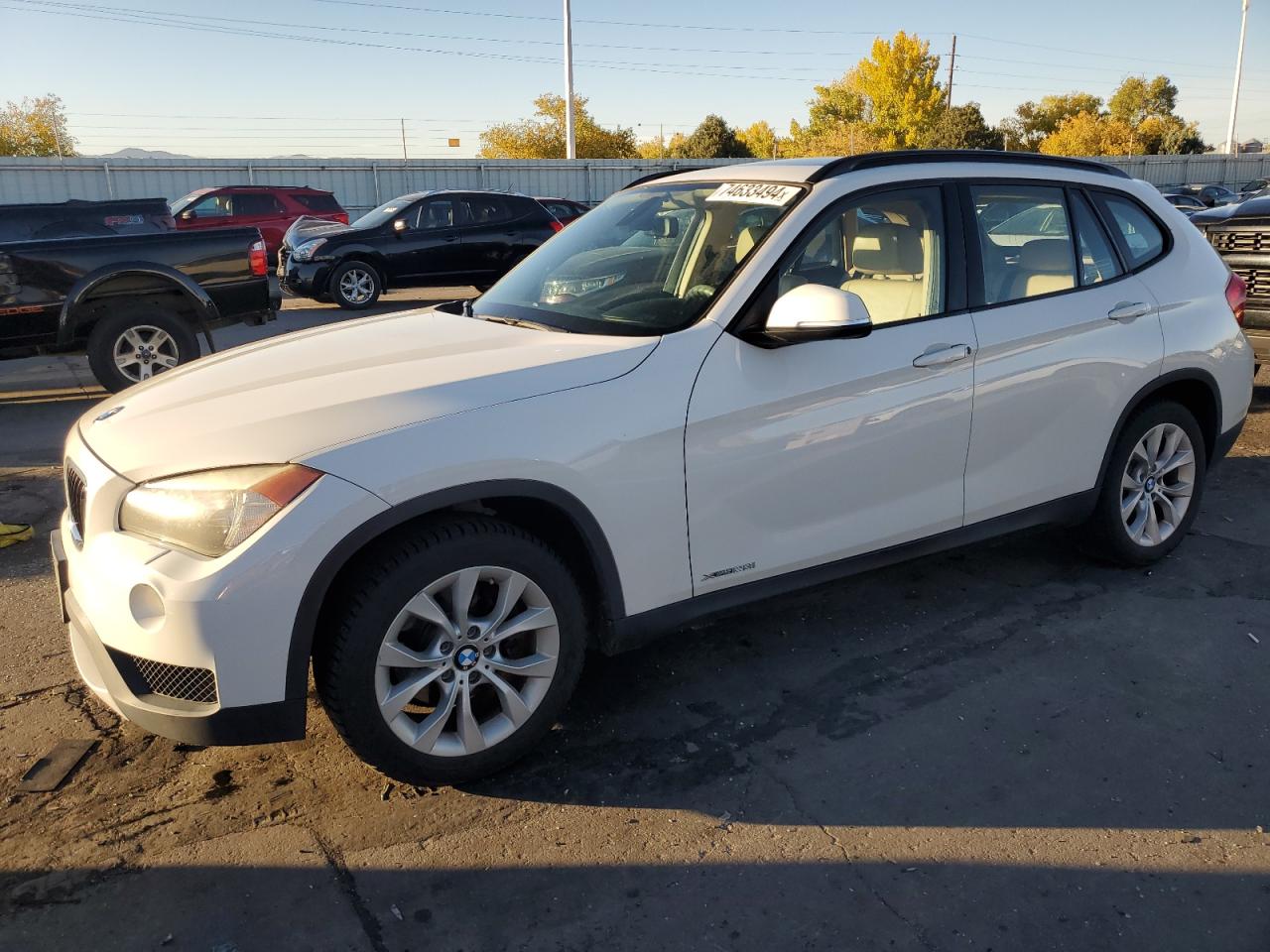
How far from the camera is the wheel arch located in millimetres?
4293

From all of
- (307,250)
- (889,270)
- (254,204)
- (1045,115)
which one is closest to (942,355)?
(889,270)

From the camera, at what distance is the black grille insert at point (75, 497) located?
299cm

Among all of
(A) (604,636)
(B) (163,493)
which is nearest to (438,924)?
(A) (604,636)

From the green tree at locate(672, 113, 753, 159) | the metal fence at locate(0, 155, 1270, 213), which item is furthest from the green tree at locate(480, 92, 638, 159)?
the metal fence at locate(0, 155, 1270, 213)

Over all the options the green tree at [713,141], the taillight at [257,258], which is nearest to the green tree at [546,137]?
the green tree at [713,141]

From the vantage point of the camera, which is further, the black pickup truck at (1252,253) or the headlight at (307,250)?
the headlight at (307,250)

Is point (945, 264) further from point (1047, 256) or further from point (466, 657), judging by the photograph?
point (466, 657)

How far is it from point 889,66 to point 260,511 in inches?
2785

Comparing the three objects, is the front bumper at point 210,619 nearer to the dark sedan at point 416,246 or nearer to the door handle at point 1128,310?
the door handle at point 1128,310

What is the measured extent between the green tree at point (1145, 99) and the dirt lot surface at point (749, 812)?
98.8m

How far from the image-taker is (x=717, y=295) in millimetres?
3320

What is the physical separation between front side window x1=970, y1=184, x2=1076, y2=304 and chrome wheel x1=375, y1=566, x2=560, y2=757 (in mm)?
2168

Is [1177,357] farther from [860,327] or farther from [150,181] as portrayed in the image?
[150,181]

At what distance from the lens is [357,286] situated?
1459cm
